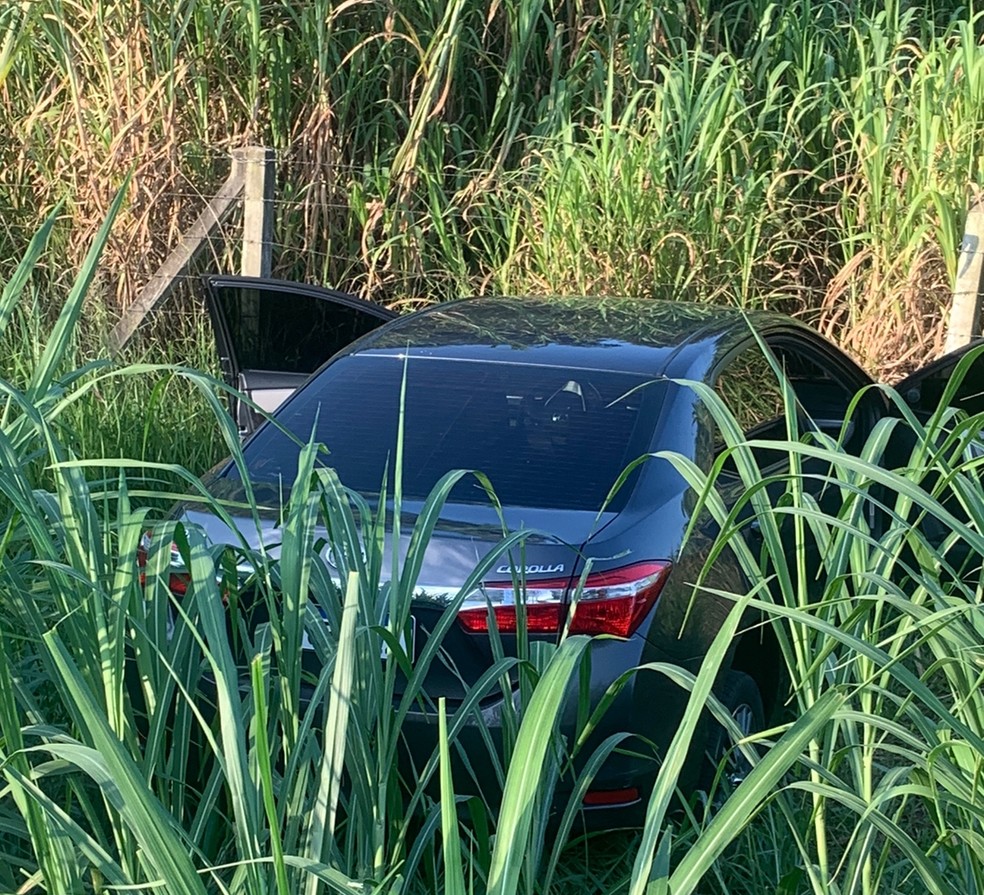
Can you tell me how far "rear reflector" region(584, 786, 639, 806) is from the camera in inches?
108

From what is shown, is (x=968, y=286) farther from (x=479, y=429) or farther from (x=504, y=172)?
(x=479, y=429)

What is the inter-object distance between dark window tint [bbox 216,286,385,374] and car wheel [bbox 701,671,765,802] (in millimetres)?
2153

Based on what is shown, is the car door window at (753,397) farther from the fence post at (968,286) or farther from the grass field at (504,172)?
the fence post at (968,286)

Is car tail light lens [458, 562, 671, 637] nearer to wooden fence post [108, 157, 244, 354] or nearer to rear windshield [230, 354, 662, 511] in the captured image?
rear windshield [230, 354, 662, 511]

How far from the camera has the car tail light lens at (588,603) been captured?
2.70m

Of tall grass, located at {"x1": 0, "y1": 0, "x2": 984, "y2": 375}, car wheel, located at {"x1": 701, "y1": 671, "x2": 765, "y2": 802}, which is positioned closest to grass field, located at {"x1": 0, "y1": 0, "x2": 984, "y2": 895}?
tall grass, located at {"x1": 0, "y1": 0, "x2": 984, "y2": 375}

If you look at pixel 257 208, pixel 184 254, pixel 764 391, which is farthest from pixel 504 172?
pixel 764 391

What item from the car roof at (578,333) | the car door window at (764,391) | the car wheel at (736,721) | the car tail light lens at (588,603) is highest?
the car roof at (578,333)

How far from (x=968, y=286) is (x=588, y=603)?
3917 millimetres

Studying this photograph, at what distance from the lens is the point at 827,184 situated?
21.6 feet

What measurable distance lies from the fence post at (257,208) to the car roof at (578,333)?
2.36 meters

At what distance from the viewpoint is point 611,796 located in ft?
9.06

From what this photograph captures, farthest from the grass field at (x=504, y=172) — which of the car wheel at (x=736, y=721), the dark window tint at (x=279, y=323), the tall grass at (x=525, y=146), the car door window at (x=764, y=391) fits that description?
the dark window tint at (x=279, y=323)

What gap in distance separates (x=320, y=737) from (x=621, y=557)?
2.71 ft
